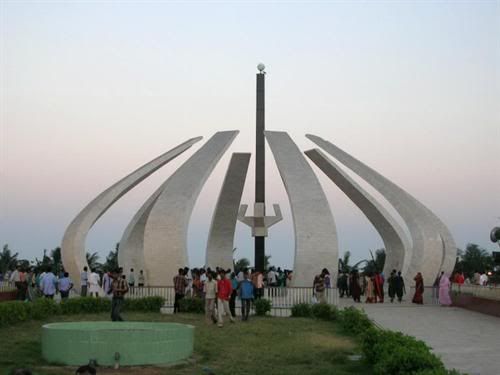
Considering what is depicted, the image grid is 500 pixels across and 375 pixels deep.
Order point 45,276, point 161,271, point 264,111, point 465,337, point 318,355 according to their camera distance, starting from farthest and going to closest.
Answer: point 264,111, point 161,271, point 45,276, point 465,337, point 318,355

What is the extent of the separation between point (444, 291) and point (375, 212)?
6597mm

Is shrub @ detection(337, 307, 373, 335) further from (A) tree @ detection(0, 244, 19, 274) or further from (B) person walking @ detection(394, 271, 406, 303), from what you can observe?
(A) tree @ detection(0, 244, 19, 274)

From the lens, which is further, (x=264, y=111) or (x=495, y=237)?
(x=264, y=111)

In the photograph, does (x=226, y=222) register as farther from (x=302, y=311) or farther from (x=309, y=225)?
(x=302, y=311)

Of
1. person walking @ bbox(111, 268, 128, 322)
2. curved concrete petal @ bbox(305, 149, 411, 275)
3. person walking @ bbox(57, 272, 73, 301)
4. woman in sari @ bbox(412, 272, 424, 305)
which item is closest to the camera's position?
person walking @ bbox(111, 268, 128, 322)

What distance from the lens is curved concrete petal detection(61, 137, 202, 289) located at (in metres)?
23.1

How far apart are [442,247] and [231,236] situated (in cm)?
805

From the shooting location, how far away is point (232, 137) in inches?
963

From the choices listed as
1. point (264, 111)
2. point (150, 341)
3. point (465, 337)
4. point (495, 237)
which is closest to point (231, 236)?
point (264, 111)

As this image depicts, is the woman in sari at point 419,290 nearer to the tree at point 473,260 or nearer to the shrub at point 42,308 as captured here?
the shrub at point 42,308

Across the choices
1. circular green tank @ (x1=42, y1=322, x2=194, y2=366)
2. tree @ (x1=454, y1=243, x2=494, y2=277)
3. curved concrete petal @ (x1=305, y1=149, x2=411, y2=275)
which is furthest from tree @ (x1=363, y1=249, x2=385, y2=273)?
circular green tank @ (x1=42, y1=322, x2=194, y2=366)

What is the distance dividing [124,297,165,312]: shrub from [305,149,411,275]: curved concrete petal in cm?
977

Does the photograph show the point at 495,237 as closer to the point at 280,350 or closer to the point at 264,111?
the point at 280,350

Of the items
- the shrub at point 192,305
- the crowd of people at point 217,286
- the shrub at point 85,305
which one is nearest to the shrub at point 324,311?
the crowd of people at point 217,286
